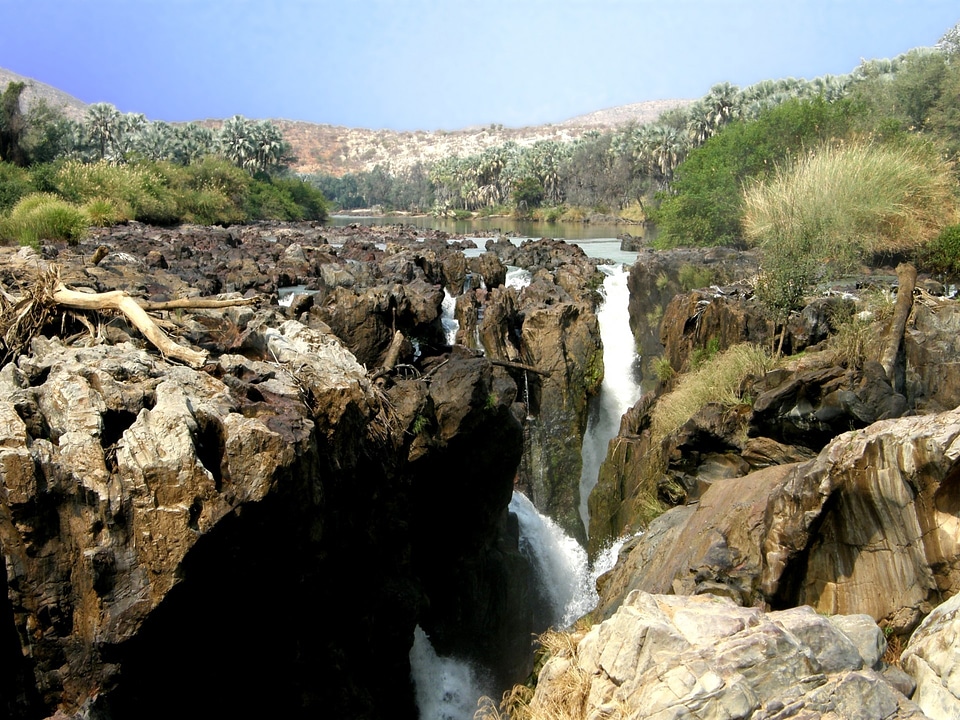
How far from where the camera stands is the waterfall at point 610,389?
54.3 ft

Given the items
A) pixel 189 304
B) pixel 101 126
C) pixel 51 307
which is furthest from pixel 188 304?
pixel 101 126

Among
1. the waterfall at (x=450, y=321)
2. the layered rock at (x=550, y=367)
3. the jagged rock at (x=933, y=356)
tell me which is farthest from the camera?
the waterfall at (x=450, y=321)

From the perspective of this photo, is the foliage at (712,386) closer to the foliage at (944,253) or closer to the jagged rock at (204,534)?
the jagged rock at (204,534)

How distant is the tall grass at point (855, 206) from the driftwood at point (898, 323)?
11.9 ft

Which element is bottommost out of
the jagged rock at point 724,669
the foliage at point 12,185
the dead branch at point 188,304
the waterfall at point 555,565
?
the waterfall at point 555,565

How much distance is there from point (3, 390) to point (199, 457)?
5.14ft

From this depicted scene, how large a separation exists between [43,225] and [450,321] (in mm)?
13380

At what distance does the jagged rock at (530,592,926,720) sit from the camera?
3584 millimetres

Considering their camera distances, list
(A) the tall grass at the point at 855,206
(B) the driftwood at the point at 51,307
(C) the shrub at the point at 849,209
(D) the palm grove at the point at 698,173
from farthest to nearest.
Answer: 1. (D) the palm grove at the point at 698,173
2. (A) the tall grass at the point at 855,206
3. (C) the shrub at the point at 849,209
4. (B) the driftwood at the point at 51,307

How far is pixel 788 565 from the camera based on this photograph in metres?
5.76

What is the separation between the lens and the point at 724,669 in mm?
3674

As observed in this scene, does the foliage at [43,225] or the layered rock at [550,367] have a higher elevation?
the foliage at [43,225]

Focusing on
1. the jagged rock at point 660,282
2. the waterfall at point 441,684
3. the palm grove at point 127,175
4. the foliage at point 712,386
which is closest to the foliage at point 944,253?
the jagged rock at point 660,282

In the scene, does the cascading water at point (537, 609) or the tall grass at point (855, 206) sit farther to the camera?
the tall grass at point (855, 206)
